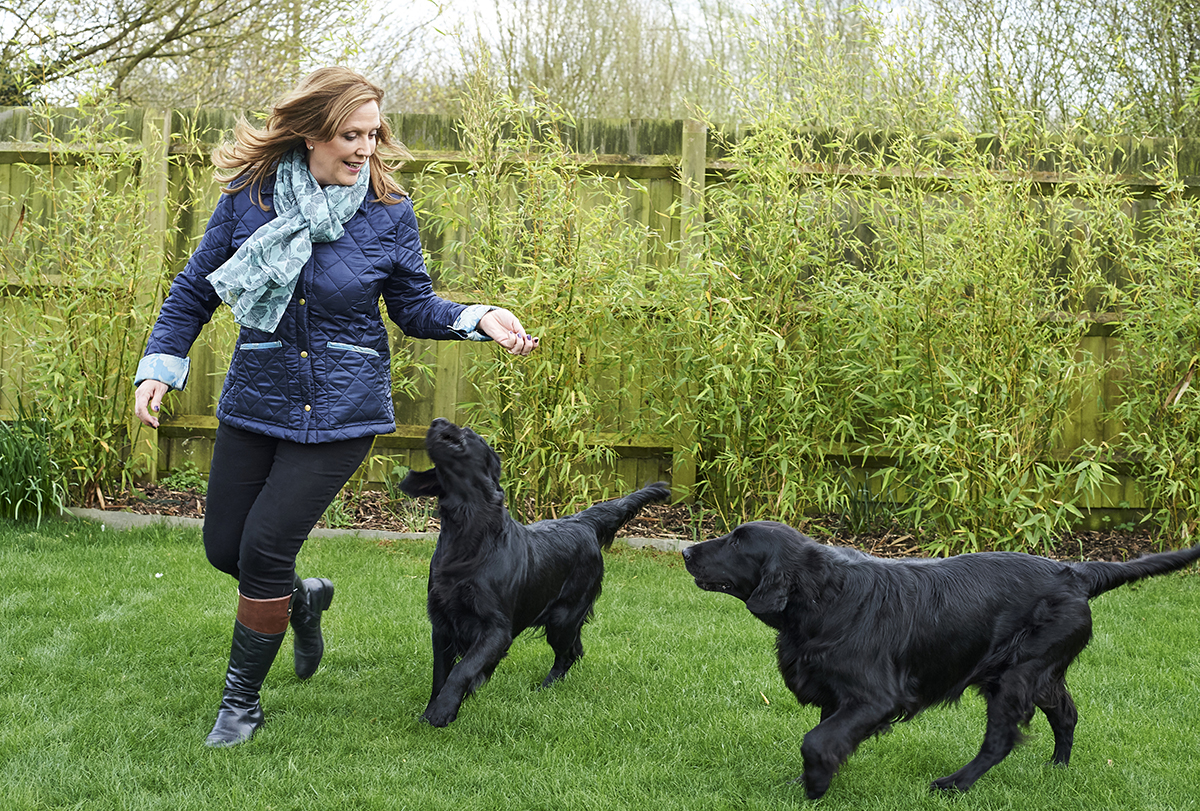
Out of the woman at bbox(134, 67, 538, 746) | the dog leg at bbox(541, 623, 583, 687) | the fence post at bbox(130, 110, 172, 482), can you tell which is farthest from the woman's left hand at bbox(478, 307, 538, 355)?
the fence post at bbox(130, 110, 172, 482)

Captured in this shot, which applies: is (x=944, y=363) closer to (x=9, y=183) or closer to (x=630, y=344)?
(x=630, y=344)

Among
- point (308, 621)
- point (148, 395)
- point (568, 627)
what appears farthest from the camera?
point (568, 627)

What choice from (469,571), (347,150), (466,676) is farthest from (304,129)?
(466,676)

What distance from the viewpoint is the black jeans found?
2.66 meters

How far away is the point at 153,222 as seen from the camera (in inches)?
223

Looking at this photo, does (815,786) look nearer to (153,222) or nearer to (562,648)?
(562,648)

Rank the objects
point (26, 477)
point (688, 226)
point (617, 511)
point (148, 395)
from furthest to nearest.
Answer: point (688, 226) → point (26, 477) → point (617, 511) → point (148, 395)

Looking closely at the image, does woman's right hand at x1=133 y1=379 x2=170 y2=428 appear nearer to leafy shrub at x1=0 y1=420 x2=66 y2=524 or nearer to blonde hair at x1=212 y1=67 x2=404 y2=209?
blonde hair at x1=212 y1=67 x2=404 y2=209

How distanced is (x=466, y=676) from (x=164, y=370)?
121 cm

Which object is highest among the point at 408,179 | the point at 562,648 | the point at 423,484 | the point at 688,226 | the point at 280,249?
the point at 408,179

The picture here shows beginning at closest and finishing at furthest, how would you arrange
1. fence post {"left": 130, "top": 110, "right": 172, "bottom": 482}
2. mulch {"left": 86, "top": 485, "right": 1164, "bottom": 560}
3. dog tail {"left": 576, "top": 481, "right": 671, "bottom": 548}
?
dog tail {"left": 576, "top": 481, "right": 671, "bottom": 548}
mulch {"left": 86, "top": 485, "right": 1164, "bottom": 560}
fence post {"left": 130, "top": 110, "right": 172, "bottom": 482}

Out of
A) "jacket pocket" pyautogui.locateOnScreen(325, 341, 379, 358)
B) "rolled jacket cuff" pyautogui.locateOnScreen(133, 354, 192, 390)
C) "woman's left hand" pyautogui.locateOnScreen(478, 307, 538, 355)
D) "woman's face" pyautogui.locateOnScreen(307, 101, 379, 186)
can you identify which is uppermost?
"woman's face" pyautogui.locateOnScreen(307, 101, 379, 186)

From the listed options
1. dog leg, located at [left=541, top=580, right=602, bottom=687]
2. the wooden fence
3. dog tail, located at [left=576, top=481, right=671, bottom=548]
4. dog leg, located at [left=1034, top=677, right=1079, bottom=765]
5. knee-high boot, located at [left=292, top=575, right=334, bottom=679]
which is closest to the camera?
dog leg, located at [left=1034, top=677, right=1079, bottom=765]

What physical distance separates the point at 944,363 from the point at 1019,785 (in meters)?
2.57
